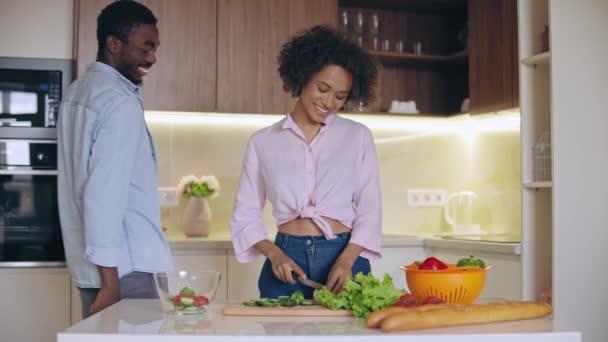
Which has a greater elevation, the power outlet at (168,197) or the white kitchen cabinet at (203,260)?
the power outlet at (168,197)

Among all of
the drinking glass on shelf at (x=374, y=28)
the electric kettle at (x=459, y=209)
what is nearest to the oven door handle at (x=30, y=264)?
the drinking glass on shelf at (x=374, y=28)

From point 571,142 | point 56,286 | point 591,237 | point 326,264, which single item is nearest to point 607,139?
point 571,142

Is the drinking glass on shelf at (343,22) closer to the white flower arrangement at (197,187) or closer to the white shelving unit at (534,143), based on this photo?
the white flower arrangement at (197,187)

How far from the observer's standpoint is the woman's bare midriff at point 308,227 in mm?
2332

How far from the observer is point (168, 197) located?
3906 mm

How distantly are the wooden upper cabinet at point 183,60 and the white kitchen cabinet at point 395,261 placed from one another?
3.56ft

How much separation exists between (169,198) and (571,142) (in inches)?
80.3

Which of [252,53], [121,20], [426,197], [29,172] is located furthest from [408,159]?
[121,20]

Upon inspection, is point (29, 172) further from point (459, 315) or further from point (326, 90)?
point (459, 315)

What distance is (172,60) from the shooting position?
12.0ft

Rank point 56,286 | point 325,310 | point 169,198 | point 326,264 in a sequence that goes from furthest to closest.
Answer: point 169,198 → point 56,286 → point 326,264 → point 325,310

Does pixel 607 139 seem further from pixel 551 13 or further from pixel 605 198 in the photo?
pixel 551 13

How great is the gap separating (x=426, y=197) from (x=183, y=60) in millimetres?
1568

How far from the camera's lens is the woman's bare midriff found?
2.33m
